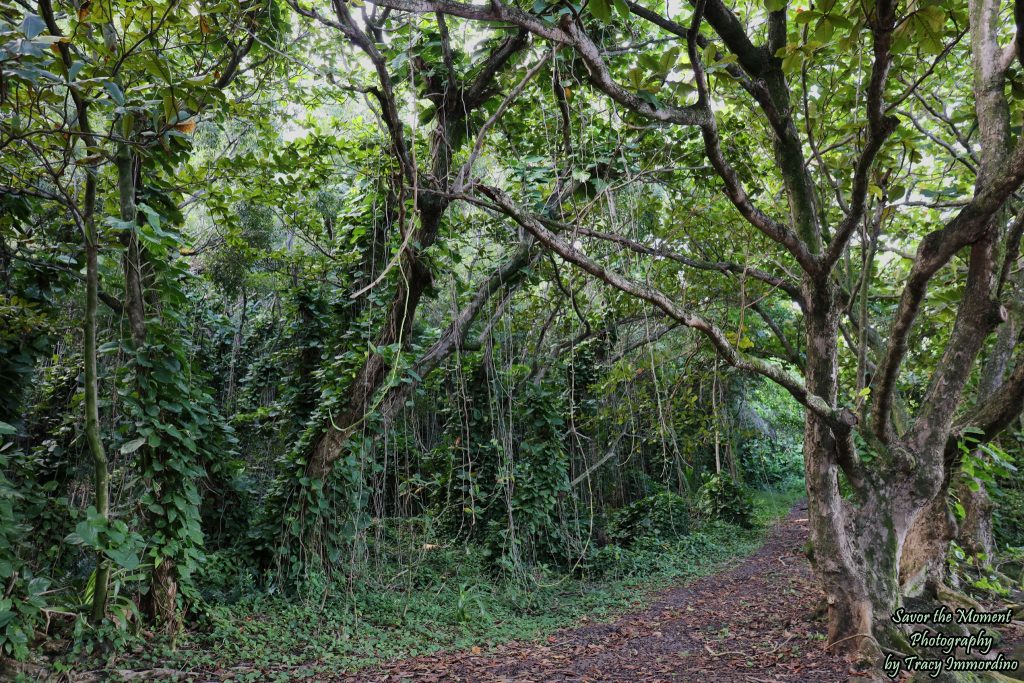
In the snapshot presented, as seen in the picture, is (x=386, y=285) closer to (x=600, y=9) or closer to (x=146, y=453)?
(x=146, y=453)

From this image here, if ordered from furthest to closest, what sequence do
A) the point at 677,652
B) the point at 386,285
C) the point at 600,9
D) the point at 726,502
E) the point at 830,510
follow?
the point at 726,502, the point at 386,285, the point at 677,652, the point at 830,510, the point at 600,9

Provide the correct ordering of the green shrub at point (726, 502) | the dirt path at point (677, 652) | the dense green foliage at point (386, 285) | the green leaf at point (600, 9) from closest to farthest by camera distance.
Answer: the green leaf at point (600, 9)
the dense green foliage at point (386, 285)
the dirt path at point (677, 652)
the green shrub at point (726, 502)

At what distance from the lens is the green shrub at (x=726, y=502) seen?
9.56 meters

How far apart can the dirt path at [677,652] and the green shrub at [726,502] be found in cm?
391

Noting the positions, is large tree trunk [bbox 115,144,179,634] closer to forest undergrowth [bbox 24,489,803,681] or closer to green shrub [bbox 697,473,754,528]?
forest undergrowth [bbox 24,489,803,681]

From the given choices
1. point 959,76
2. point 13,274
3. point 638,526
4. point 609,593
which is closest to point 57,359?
point 13,274

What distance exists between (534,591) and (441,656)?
70.3 inches

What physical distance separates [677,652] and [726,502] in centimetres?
607

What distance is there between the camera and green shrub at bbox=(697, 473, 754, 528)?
31.4ft

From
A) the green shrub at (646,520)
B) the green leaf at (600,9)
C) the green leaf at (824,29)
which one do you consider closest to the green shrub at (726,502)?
the green shrub at (646,520)

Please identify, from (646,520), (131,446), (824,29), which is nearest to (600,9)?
(824,29)

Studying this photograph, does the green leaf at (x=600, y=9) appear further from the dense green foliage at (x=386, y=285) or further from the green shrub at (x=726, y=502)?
the green shrub at (x=726, y=502)

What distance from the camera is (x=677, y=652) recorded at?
4.10 meters

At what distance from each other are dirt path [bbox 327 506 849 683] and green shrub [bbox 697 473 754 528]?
3.91 meters
